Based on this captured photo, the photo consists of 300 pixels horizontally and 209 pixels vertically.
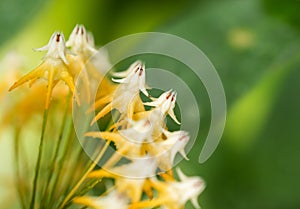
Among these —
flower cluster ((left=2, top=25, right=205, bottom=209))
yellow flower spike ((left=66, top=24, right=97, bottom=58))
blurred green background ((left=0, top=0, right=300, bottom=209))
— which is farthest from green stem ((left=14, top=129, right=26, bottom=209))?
blurred green background ((left=0, top=0, right=300, bottom=209))

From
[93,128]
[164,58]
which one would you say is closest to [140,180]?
[93,128]

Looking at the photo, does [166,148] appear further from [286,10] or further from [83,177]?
[286,10]

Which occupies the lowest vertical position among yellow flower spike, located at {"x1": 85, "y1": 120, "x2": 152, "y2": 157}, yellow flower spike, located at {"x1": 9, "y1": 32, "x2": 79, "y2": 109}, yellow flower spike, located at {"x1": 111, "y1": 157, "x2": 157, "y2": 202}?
yellow flower spike, located at {"x1": 111, "y1": 157, "x2": 157, "y2": 202}

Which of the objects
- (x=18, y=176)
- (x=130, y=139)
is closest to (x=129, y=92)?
(x=130, y=139)

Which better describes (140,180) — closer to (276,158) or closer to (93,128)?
(93,128)

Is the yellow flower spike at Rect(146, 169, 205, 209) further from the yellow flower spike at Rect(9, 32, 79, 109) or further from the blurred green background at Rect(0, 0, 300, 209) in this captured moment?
the blurred green background at Rect(0, 0, 300, 209)

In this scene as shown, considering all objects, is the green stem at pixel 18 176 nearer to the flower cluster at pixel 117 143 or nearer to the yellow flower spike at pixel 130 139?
the flower cluster at pixel 117 143
